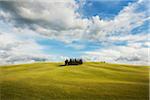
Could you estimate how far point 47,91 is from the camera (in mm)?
32406

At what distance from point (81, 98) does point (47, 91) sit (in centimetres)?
564

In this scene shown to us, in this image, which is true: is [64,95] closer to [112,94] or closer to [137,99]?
[112,94]

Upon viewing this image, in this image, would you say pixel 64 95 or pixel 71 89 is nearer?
pixel 64 95

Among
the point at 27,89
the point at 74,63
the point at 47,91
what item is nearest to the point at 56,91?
the point at 47,91

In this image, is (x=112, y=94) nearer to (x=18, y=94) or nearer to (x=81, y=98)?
(x=81, y=98)

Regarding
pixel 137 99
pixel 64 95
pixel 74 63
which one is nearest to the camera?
pixel 137 99

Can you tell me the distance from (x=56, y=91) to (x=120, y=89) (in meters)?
9.35

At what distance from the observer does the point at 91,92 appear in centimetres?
3234

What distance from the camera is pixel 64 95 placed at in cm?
3042

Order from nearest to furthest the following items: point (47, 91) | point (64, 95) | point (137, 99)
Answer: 1. point (137, 99)
2. point (64, 95)
3. point (47, 91)

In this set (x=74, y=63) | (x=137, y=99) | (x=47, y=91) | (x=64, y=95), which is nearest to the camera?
(x=137, y=99)

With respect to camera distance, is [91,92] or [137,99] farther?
[91,92]

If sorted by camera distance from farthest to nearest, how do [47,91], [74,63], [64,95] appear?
[74,63]
[47,91]
[64,95]

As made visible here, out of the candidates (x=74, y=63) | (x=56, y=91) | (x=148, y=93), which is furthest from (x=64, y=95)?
(x=74, y=63)
